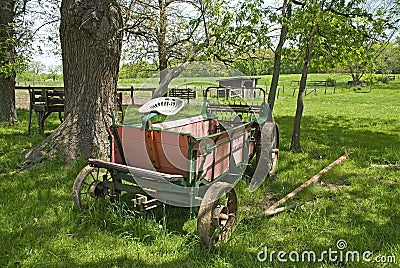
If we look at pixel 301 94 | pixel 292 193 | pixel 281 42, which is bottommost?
pixel 292 193

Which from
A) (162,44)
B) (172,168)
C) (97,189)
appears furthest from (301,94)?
(162,44)

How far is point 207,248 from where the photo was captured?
369cm

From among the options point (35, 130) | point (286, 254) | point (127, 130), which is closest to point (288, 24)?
point (127, 130)

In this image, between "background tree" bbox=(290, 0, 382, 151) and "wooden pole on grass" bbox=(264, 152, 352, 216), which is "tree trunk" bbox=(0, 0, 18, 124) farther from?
"wooden pole on grass" bbox=(264, 152, 352, 216)

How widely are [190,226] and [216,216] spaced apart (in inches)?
25.0

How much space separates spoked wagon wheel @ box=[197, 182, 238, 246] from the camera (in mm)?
3572

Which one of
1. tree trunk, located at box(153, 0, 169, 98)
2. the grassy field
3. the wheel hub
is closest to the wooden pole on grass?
the grassy field

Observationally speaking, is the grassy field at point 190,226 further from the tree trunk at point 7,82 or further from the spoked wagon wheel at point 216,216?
the tree trunk at point 7,82

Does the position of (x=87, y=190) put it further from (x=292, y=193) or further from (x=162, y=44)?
(x=162, y=44)

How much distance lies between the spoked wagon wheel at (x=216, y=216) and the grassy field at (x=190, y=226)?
0.12 m

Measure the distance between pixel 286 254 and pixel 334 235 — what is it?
80cm

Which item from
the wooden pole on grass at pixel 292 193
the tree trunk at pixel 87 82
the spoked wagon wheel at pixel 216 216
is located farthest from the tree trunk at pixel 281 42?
the spoked wagon wheel at pixel 216 216

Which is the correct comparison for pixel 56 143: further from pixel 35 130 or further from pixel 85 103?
pixel 35 130

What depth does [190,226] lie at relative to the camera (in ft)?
14.0
